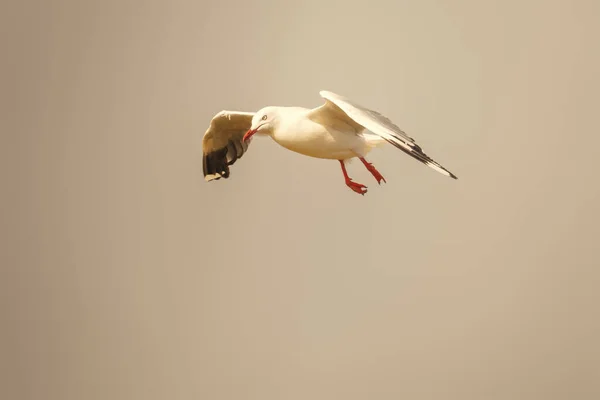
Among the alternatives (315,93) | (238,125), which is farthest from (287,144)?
(315,93)

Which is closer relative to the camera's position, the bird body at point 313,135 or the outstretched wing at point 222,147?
the bird body at point 313,135

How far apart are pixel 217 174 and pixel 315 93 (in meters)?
0.95

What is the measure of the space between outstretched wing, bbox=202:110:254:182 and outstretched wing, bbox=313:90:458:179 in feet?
2.91

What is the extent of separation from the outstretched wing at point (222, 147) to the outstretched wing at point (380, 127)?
2.91ft

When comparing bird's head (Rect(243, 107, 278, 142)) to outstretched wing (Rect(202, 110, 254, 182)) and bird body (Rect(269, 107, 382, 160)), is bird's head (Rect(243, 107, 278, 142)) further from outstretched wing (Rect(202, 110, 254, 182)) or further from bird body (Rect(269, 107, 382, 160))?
outstretched wing (Rect(202, 110, 254, 182))

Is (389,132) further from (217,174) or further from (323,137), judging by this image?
(217,174)

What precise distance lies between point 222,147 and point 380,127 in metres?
1.46

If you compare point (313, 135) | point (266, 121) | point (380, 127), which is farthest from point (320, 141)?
point (380, 127)

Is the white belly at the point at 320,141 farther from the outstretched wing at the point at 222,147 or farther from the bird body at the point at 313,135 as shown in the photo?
the outstretched wing at the point at 222,147

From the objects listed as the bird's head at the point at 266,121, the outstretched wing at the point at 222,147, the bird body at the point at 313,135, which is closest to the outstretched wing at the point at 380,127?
the bird body at the point at 313,135

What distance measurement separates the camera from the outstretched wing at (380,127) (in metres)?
3.63

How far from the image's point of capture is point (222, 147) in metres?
4.98

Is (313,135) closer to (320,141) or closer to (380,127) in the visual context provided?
(320,141)

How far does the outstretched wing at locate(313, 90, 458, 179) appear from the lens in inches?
143
